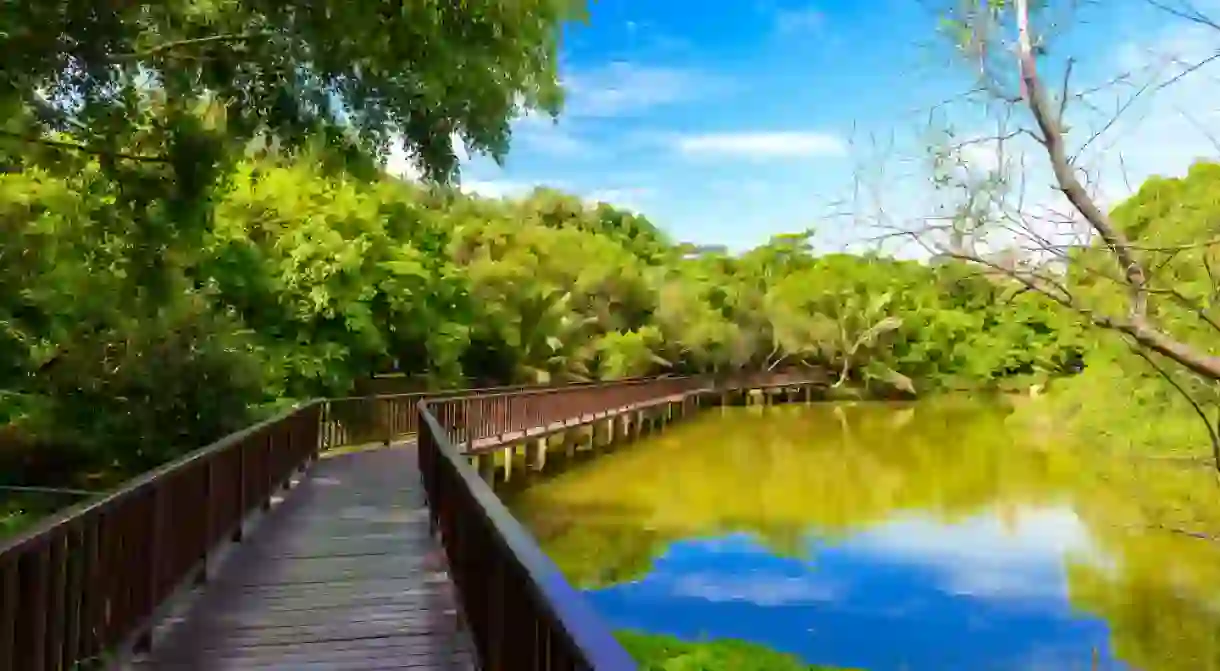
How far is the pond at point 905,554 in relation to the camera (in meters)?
12.2

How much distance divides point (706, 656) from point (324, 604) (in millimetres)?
5020

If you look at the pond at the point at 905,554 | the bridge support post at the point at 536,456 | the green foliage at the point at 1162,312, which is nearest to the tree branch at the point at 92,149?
the pond at the point at 905,554

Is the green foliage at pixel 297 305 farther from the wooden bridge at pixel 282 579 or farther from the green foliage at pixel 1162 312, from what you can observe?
the wooden bridge at pixel 282 579

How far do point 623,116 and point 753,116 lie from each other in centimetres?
3197

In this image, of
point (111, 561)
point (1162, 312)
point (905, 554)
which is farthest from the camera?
point (905, 554)

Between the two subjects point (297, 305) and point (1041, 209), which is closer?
point (1041, 209)

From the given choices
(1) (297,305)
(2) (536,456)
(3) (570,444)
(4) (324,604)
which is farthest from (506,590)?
(3) (570,444)

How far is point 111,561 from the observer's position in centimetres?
435

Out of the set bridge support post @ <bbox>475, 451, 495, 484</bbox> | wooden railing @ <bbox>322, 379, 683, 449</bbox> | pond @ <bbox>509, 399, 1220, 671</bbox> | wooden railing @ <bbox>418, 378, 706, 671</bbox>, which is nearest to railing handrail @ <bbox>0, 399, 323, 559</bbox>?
wooden railing @ <bbox>418, 378, 706, 671</bbox>

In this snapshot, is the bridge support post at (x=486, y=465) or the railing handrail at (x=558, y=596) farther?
the bridge support post at (x=486, y=465)

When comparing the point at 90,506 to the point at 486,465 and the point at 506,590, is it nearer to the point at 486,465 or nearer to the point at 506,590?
the point at 506,590

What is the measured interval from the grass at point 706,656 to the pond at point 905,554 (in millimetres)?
1119

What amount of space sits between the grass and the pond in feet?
3.67

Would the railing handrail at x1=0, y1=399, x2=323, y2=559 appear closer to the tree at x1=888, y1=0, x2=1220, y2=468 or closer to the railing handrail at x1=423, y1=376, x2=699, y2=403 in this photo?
the tree at x1=888, y1=0, x2=1220, y2=468
